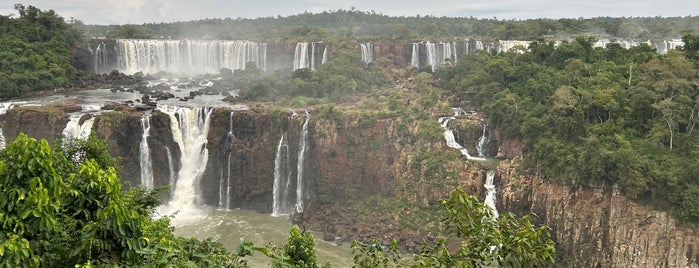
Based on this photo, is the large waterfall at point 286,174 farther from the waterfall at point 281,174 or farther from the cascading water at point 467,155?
the cascading water at point 467,155

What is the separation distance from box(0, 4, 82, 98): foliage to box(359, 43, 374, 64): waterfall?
25.3 metres

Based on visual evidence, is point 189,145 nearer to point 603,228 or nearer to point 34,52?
point 34,52

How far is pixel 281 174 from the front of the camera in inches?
1181

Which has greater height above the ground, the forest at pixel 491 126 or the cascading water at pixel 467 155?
the forest at pixel 491 126

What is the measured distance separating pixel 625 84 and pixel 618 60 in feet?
20.0

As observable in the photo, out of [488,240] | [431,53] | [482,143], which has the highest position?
[431,53]

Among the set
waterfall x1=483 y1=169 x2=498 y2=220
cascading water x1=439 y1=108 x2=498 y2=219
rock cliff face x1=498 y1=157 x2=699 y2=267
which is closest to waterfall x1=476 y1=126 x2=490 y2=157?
cascading water x1=439 y1=108 x2=498 y2=219

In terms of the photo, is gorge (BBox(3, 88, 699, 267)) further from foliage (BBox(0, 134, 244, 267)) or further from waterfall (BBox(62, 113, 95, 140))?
foliage (BBox(0, 134, 244, 267))

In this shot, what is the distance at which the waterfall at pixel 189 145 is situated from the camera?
2962 centimetres

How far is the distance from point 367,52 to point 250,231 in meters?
29.1

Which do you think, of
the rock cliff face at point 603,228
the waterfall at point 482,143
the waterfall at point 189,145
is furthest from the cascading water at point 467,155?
the waterfall at point 189,145

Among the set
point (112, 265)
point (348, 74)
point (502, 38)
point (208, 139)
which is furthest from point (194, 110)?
point (502, 38)

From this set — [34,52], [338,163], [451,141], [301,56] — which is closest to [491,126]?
[451,141]

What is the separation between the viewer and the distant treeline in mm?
57281
